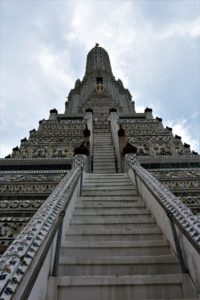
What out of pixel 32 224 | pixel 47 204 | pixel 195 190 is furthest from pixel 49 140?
pixel 32 224

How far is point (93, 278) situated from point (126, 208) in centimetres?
215

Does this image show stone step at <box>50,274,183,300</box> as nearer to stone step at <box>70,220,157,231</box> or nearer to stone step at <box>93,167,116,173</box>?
stone step at <box>70,220,157,231</box>

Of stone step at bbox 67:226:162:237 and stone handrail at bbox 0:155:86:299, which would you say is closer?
stone handrail at bbox 0:155:86:299

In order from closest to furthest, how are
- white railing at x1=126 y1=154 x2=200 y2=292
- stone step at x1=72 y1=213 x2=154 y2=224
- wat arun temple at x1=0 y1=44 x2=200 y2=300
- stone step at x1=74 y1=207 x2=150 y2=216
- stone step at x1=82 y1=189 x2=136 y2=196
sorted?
wat arun temple at x1=0 y1=44 x2=200 y2=300, white railing at x1=126 y1=154 x2=200 y2=292, stone step at x1=72 y1=213 x2=154 y2=224, stone step at x1=74 y1=207 x2=150 y2=216, stone step at x1=82 y1=189 x2=136 y2=196

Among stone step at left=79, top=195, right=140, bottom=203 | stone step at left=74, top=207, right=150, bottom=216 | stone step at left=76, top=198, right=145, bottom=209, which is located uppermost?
stone step at left=79, top=195, right=140, bottom=203

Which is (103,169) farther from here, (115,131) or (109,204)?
(109,204)

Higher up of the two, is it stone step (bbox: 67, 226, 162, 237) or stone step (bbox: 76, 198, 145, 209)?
stone step (bbox: 76, 198, 145, 209)

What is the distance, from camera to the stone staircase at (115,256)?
2691 mm

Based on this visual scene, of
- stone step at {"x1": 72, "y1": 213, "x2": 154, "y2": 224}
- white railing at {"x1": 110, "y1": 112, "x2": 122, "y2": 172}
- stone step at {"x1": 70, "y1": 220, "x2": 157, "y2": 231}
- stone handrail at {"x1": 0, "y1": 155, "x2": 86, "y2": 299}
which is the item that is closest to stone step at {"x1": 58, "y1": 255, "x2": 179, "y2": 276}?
stone handrail at {"x1": 0, "y1": 155, "x2": 86, "y2": 299}

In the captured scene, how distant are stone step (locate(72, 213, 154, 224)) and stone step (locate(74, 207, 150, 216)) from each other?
0.09 metres

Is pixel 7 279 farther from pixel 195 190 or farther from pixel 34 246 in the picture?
pixel 195 190

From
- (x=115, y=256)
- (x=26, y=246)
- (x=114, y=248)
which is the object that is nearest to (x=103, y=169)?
(x=114, y=248)

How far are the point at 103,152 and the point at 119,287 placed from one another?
7.77 m

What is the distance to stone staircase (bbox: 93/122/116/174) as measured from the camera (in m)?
8.92
